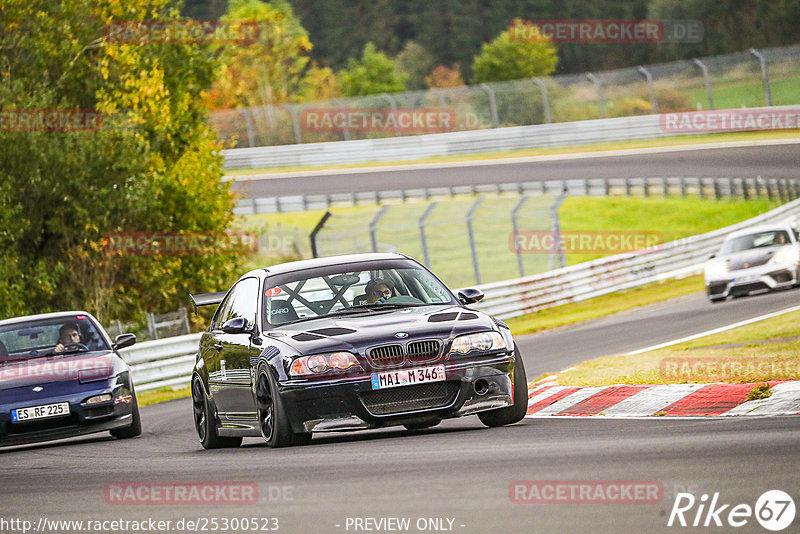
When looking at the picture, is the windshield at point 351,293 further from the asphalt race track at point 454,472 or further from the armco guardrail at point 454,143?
the armco guardrail at point 454,143

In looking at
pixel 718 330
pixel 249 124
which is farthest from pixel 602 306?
pixel 249 124

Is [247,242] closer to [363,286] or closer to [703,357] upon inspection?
[703,357]

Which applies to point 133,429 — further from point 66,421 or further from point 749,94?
point 749,94

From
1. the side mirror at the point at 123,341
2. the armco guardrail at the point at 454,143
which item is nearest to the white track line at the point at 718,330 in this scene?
the side mirror at the point at 123,341

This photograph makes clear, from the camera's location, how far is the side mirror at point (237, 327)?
9.45 metres

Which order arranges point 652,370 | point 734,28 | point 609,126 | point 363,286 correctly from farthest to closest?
point 734,28 < point 609,126 < point 652,370 < point 363,286

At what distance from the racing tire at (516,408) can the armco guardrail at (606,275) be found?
16558 millimetres

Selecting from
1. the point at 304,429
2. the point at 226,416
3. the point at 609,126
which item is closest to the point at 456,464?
the point at 304,429

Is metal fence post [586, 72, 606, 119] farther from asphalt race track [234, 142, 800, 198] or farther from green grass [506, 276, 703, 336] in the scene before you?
green grass [506, 276, 703, 336]

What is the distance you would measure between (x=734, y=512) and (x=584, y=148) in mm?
43280

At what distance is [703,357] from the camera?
13039 millimetres

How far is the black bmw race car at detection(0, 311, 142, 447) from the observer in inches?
478

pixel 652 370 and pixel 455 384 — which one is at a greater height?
pixel 455 384

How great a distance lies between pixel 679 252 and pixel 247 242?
10.2m
